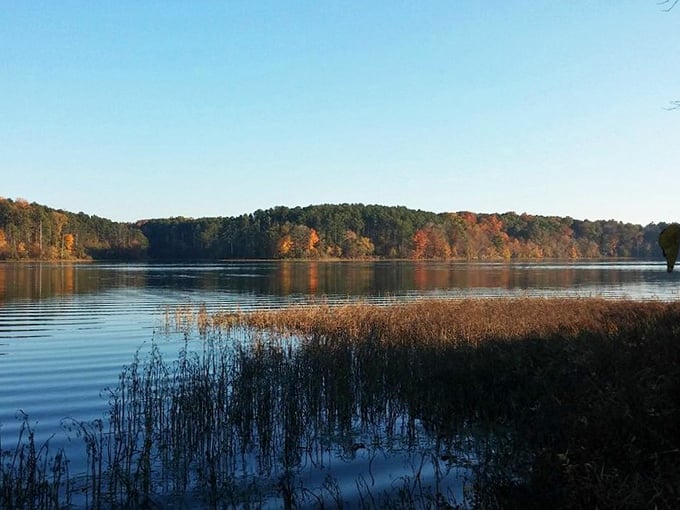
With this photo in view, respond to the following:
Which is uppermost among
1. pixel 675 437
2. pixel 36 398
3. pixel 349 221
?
pixel 349 221

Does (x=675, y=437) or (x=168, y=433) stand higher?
(x=675, y=437)

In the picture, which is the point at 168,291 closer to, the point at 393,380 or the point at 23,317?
the point at 23,317

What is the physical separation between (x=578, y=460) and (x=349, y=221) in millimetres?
176465

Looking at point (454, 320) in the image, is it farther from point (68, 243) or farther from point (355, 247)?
point (355, 247)

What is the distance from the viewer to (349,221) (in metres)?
183

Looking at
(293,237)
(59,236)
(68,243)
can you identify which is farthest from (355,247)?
(59,236)

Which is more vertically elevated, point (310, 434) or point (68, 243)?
point (68, 243)

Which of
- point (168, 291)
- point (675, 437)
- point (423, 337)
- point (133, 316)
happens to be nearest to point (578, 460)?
point (675, 437)

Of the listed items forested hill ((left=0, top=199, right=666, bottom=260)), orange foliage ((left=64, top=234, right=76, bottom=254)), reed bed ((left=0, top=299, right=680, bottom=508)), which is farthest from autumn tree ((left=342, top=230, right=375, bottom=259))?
reed bed ((left=0, top=299, right=680, bottom=508))

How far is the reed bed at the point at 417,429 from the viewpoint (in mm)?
6895

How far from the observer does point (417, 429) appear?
10625 mm

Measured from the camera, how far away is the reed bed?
6.89m

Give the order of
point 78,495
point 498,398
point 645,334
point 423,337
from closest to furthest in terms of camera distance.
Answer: point 78,495 < point 498,398 < point 645,334 < point 423,337

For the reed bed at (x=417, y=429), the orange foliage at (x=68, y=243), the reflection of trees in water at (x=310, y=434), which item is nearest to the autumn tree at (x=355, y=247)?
the orange foliage at (x=68, y=243)
